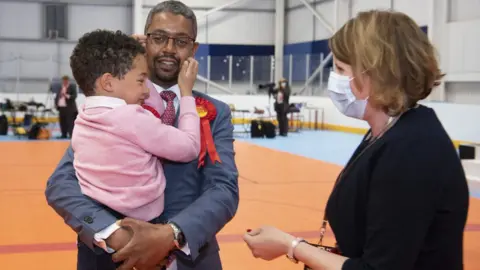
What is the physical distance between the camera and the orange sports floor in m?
5.53

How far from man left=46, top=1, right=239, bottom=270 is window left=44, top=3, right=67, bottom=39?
25.0 meters

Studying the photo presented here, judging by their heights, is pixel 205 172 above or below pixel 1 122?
above

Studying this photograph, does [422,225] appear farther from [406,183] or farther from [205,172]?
[205,172]

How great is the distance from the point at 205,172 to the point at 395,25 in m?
0.90

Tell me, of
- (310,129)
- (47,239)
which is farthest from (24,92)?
(47,239)

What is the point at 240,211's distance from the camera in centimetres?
743

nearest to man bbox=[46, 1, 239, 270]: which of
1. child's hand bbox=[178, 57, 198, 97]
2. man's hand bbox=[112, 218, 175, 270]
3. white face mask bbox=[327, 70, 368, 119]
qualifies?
man's hand bbox=[112, 218, 175, 270]

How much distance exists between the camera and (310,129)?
72.8 feet

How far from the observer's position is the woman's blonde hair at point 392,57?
1.77 metres

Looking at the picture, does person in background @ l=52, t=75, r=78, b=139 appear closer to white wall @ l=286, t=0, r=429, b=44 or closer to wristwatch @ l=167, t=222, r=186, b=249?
white wall @ l=286, t=0, r=429, b=44

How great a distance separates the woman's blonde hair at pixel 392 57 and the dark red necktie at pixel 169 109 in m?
0.79

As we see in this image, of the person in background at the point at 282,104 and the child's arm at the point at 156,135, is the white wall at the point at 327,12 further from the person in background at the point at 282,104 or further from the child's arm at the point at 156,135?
the child's arm at the point at 156,135

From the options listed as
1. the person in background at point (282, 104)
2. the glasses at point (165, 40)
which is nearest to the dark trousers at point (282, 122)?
the person in background at point (282, 104)

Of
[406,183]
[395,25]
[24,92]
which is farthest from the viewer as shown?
[24,92]
